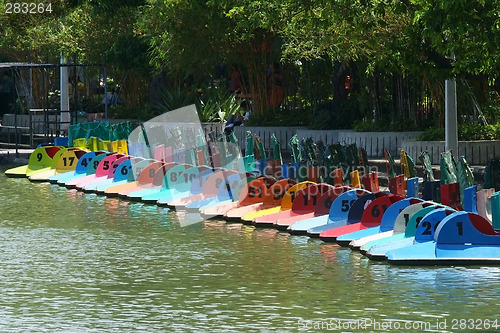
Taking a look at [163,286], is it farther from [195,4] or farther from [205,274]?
[195,4]

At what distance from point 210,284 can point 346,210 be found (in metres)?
3.94

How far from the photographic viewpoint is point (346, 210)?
16125 millimetres

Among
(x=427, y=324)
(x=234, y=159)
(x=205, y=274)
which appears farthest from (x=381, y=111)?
(x=427, y=324)

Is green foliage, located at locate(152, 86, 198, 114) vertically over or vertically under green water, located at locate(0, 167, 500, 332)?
over

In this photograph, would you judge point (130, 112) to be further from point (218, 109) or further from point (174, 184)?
point (174, 184)

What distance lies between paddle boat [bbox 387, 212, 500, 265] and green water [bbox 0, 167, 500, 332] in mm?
205

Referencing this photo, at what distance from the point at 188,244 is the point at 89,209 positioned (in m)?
4.61

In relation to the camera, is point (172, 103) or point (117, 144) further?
point (172, 103)

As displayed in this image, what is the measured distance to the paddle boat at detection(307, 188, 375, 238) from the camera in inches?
623

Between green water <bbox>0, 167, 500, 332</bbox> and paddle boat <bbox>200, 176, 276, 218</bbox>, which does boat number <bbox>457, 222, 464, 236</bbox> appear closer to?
green water <bbox>0, 167, 500, 332</bbox>

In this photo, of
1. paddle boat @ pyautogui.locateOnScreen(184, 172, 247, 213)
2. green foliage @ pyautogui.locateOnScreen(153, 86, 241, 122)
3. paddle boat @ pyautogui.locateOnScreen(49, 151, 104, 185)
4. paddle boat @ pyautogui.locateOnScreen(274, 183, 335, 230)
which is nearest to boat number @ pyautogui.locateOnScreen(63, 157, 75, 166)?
paddle boat @ pyautogui.locateOnScreen(49, 151, 104, 185)

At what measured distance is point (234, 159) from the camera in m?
21.6

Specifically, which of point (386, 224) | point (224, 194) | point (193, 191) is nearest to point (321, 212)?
point (386, 224)

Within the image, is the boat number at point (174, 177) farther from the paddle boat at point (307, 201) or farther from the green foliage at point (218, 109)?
the green foliage at point (218, 109)
